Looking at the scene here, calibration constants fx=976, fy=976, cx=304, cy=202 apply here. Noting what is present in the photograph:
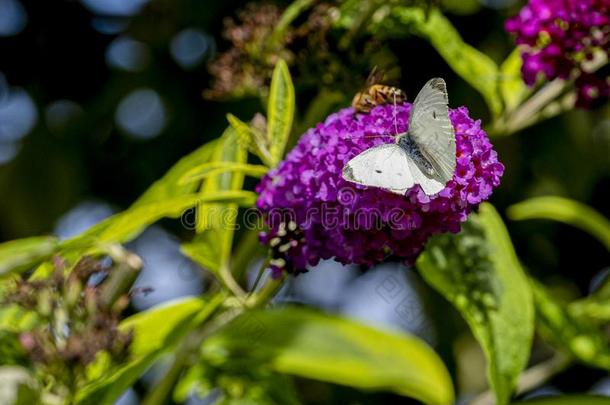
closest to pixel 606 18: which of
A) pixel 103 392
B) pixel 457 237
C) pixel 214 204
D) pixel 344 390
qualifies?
pixel 457 237

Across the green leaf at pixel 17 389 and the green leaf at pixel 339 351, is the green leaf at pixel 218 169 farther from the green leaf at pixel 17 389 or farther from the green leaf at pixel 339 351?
the green leaf at pixel 17 389

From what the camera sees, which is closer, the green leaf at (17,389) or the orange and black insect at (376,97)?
the green leaf at (17,389)

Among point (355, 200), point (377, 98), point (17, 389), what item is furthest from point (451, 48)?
point (17, 389)

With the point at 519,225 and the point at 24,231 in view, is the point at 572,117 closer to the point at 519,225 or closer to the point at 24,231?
the point at 519,225

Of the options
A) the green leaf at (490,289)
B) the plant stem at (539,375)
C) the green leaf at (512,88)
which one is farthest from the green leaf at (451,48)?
the plant stem at (539,375)

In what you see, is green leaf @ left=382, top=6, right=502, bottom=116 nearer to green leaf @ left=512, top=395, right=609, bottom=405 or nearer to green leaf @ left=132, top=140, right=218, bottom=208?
green leaf @ left=132, top=140, right=218, bottom=208

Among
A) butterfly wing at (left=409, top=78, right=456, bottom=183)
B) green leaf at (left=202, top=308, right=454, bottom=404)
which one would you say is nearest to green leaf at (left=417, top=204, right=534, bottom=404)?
green leaf at (left=202, top=308, right=454, bottom=404)
